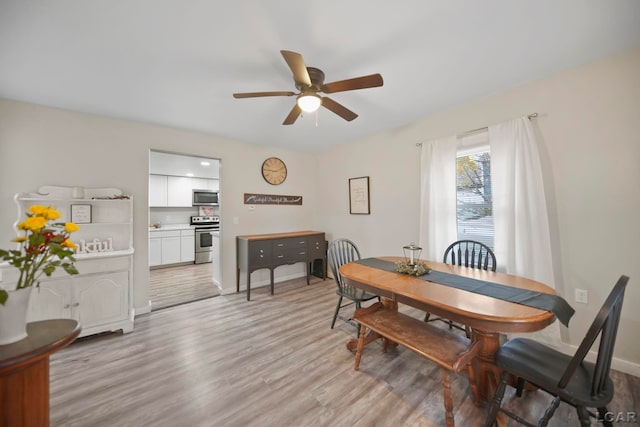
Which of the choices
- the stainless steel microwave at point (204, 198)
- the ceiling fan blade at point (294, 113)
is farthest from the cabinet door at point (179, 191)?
the ceiling fan blade at point (294, 113)

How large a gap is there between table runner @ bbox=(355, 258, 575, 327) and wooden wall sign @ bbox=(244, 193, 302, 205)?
2.90 meters

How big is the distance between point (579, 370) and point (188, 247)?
241 inches

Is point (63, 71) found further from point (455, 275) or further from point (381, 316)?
point (455, 275)

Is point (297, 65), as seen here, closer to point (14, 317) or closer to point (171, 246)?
point (14, 317)

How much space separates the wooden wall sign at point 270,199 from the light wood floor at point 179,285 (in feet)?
5.07

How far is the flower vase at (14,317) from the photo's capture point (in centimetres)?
93

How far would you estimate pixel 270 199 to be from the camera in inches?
164

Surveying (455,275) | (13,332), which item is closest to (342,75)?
(455,275)

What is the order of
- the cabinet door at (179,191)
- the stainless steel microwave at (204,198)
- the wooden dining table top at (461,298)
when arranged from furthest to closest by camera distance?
the stainless steel microwave at (204,198) → the cabinet door at (179,191) → the wooden dining table top at (461,298)

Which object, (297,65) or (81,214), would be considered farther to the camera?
(81,214)

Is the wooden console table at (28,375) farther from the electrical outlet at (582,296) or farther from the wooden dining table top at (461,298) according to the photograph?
the electrical outlet at (582,296)

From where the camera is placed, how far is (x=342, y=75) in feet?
6.66

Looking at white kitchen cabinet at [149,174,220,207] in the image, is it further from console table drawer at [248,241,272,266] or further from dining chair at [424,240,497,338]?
dining chair at [424,240,497,338]

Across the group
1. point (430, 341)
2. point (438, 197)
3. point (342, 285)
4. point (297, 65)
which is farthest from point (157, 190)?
point (430, 341)
